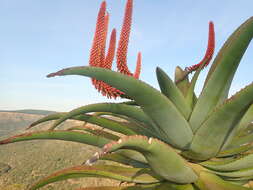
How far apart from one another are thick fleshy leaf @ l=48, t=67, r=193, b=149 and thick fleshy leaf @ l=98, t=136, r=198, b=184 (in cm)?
20

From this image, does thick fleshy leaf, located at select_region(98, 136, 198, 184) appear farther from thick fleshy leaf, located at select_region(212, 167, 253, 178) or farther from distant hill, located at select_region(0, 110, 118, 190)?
distant hill, located at select_region(0, 110, 118, 190)

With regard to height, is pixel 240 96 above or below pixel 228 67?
below

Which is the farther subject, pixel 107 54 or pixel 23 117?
pixel 23 117

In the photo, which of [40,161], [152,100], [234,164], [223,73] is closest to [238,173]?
[234,164]

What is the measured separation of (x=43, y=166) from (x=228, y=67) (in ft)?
81.1

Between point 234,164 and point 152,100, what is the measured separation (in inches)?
28.3

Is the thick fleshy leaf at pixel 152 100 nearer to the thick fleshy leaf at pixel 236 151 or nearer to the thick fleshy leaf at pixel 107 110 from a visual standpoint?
the thick fleshy leaf at pixel 107 110

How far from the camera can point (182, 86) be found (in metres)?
2.30

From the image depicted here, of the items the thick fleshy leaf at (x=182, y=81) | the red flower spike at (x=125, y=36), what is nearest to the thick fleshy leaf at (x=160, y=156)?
the red flower spike at (x=125, y=36)

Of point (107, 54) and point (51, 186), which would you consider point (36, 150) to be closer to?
point (51, 186)

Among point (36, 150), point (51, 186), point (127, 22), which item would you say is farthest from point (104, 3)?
point (36, 150)

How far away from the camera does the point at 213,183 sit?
1546 millimetres

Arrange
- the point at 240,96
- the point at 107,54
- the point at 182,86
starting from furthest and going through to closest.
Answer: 1. the point at 182,86
2. the point at 107,54
3. the point at 240,96

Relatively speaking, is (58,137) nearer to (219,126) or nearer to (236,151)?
(219,126)
